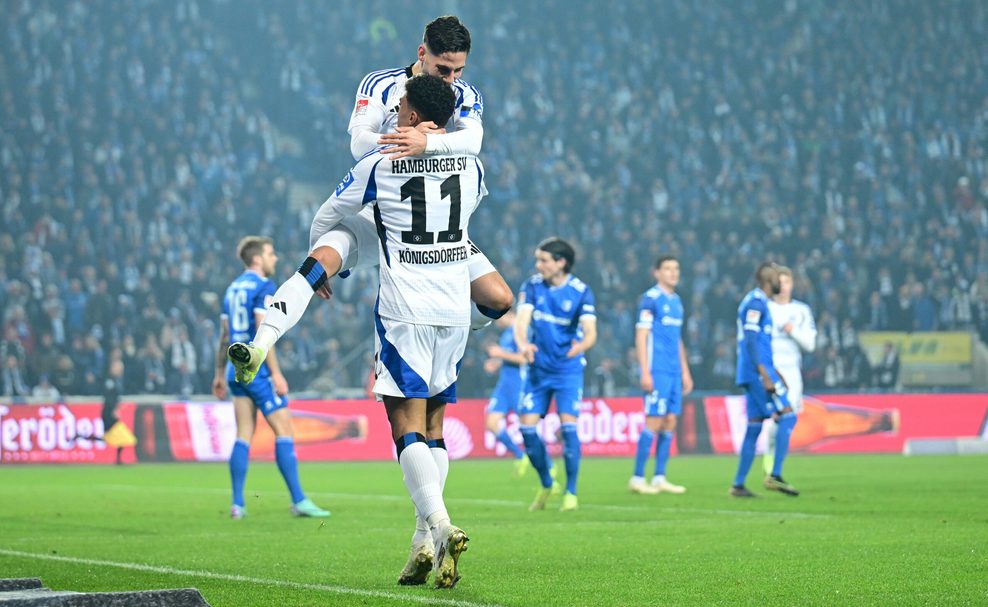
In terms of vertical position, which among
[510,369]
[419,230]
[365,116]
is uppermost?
[365,116]

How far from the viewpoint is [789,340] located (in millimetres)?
15148

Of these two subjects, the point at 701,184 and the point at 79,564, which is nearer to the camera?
the point at 79,564

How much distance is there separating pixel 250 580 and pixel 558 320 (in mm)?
5969

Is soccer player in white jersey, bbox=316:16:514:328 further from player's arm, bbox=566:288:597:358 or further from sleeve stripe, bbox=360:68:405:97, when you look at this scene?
player's arm, bbox=566:288:597:358

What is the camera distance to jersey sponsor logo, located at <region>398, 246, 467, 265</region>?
618 centimetres

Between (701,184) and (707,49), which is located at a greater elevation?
(707,49)

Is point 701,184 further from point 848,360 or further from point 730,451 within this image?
point 730,451

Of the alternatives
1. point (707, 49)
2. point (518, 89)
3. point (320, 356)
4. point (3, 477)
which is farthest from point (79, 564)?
point (707, 49)

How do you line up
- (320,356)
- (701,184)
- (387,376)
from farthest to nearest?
(701,184) → (320,356) → (387,376)

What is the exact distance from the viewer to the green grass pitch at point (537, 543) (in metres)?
5.94

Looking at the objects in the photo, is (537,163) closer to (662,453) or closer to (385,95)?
(662,453)

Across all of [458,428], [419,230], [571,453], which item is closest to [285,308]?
[419,230]

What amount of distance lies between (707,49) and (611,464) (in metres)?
18.1

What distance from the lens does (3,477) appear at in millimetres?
17625
